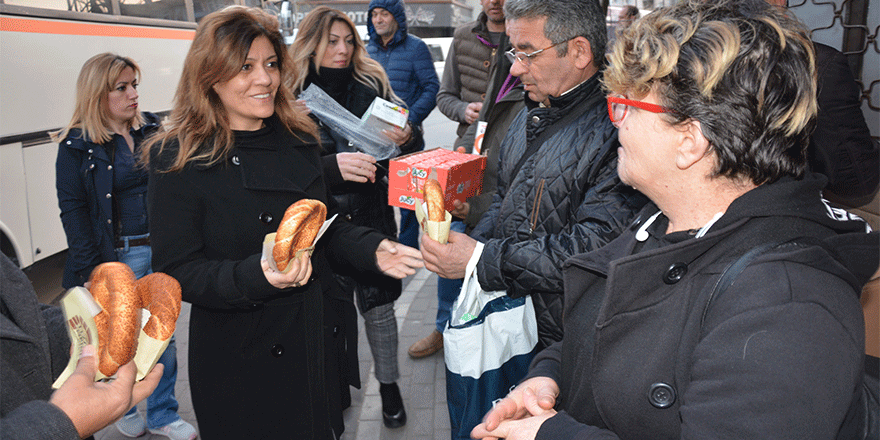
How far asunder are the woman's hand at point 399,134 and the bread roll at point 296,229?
1.80 metres

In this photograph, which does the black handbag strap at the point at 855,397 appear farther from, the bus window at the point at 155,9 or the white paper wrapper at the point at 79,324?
the bus window at the point at 155,9

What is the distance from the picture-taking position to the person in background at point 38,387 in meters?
1.32

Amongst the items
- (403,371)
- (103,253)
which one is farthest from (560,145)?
(103,253)

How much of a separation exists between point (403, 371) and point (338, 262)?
6.47 ft

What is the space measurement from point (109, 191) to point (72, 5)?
11.1 ft

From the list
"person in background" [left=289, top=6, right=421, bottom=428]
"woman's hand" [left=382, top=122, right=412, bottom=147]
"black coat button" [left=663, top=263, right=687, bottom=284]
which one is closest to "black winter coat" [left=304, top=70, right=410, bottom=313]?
"person in background" [left=289, top=6, right=421, bottom=428]

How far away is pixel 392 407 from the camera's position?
391 centimetres

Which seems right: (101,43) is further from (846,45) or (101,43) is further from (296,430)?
(846,45)

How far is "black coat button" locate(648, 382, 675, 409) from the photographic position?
1290mm

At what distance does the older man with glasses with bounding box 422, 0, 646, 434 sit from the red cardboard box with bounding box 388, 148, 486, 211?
41 cm

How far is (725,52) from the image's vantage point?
1.31m

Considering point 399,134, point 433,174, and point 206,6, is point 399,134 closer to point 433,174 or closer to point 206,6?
point 433,174

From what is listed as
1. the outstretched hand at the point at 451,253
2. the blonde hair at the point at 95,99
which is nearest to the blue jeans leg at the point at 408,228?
the blonde hair at the point at 95,99

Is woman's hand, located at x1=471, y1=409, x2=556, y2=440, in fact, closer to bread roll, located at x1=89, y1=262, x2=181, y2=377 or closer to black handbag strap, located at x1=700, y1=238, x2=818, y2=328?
black handbag strap, located at x1=700, y1=238, x2=818, y2=328
